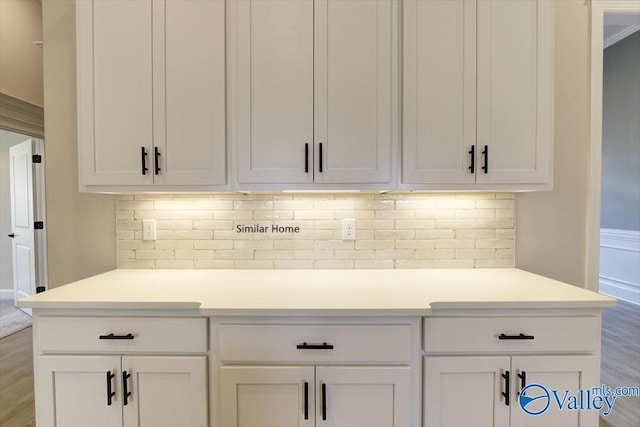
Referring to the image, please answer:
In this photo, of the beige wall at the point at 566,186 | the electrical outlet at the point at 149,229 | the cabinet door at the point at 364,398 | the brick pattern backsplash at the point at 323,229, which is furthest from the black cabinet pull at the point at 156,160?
the beige wall at the point at 566,186

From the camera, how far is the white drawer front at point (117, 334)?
1229mm

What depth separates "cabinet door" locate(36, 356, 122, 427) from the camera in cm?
124

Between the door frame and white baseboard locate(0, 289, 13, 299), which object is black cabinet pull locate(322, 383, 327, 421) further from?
white baseboard locate(0, 289, 13, 299)

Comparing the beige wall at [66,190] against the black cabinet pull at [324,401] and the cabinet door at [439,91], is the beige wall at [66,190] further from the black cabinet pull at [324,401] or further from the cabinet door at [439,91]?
the cabinet door at [439,91]

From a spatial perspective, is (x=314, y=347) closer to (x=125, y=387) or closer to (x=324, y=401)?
(x=324, y=401)

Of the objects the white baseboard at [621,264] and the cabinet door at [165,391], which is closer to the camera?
the cabinet door at [165,391]

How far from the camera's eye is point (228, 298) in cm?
128

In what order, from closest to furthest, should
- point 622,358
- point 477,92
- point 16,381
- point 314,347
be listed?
1. point 314,347
2. point 477,92
3. point 16,381
4. point 622,358

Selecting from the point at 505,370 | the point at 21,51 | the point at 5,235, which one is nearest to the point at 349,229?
the point at 505,370

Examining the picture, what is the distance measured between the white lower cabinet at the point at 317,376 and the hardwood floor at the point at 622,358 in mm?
1620

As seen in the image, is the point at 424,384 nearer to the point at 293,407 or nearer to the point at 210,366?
the point at 293,407

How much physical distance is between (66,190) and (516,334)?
240 cm

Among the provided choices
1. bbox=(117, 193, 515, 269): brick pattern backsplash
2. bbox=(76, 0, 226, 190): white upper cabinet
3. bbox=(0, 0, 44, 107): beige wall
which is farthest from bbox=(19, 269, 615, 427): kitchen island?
bbox=(0, 0, 44, 107): beige wall

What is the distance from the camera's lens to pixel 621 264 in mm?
3891
